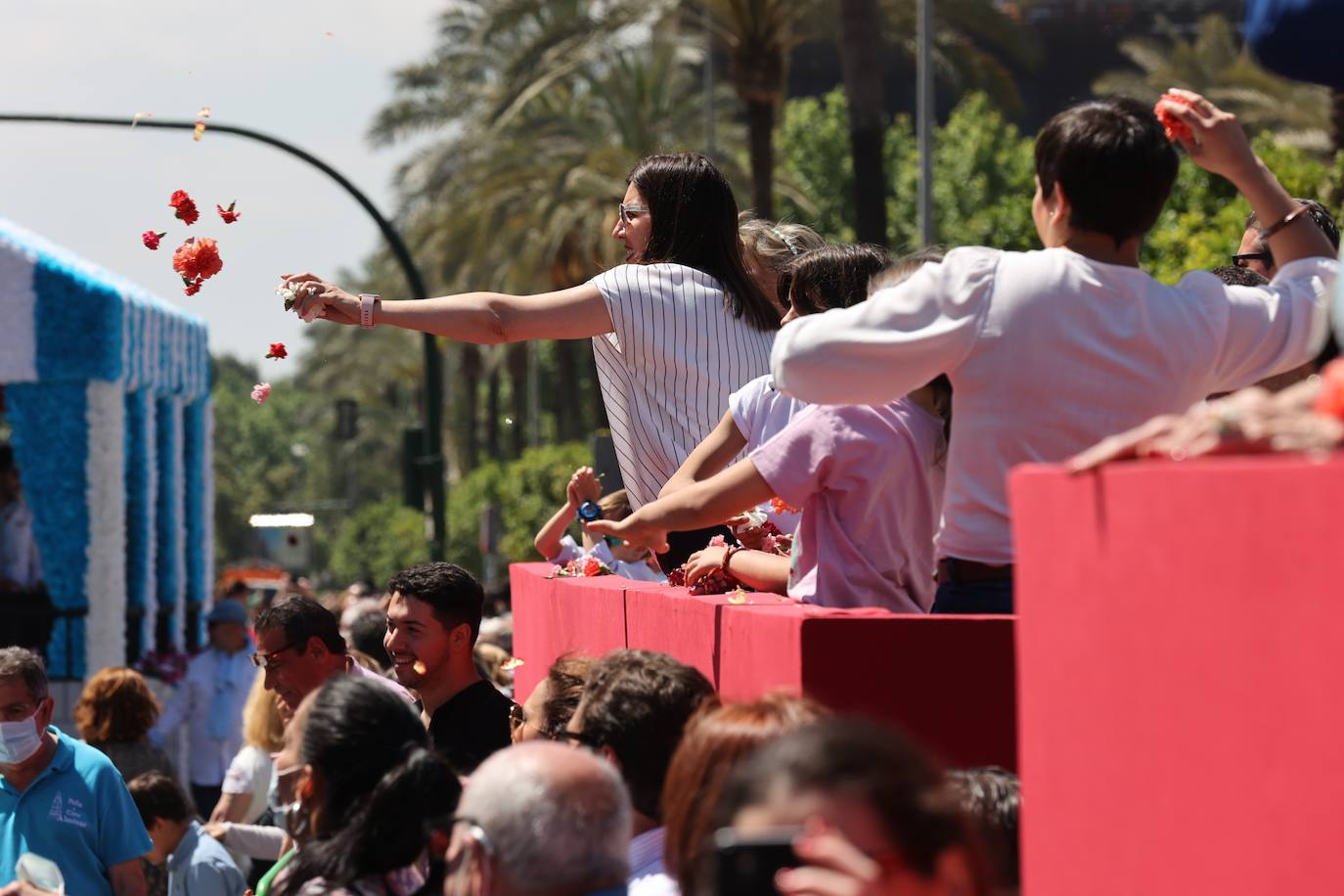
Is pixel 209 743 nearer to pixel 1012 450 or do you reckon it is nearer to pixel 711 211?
pixel 711 211

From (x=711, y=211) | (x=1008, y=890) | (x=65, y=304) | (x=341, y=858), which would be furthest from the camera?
(x=65, y=304)

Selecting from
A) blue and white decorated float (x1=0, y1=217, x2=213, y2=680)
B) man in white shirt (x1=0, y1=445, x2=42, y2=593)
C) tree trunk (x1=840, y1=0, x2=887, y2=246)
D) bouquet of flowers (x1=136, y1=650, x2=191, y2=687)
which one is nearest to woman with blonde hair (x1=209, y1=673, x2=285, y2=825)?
blue and white decorated float (x1=0, y1=217, x2=213, y2=680)

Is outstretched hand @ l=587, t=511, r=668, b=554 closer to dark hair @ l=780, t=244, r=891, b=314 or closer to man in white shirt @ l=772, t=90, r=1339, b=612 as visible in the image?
man in white shirt @ l=772, t=90, r=1339, b=612

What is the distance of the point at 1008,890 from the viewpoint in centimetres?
326

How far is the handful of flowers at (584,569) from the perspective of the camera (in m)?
7.19

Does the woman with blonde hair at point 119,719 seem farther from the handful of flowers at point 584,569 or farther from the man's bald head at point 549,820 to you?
the man's bald head at point 549,820

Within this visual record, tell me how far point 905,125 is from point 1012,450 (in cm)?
4827

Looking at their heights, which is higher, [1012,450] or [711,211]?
[711,211]

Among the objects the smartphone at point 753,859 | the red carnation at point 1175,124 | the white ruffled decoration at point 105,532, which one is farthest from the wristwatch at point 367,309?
the white ruffled decoration at point 105,532

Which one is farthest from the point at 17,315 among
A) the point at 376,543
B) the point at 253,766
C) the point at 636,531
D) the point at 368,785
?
the point at 376,543

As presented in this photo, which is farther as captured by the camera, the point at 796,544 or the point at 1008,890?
the point at 796,544

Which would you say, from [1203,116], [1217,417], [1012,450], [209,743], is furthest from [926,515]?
[209,743]

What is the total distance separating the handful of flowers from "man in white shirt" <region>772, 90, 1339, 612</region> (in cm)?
337

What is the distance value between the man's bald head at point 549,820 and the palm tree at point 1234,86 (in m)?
24.3
